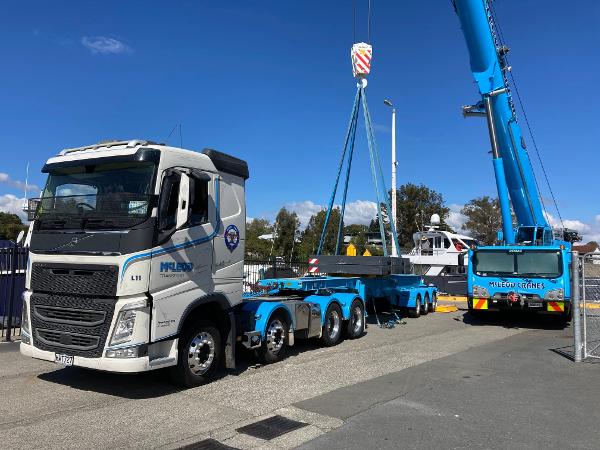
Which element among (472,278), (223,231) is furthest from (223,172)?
(472,278)

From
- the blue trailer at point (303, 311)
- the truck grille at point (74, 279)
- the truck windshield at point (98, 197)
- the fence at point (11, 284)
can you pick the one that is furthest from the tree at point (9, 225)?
the truck grille at point (74, 279)

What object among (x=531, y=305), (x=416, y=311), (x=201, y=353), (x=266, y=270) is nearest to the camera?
(x=201, y=353)

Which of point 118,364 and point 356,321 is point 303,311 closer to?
point 356,321

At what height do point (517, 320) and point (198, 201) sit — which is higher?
point (198, 201)

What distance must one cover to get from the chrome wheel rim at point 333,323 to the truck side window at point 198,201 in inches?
186

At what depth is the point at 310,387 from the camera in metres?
7.15

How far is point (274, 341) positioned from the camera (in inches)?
350

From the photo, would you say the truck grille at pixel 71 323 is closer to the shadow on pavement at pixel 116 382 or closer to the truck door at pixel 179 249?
the truck door at pixel 179 249

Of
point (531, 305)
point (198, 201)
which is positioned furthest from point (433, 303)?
point (198, 201)

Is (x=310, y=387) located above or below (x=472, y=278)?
below

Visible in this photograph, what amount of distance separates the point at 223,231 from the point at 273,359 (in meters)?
2.65

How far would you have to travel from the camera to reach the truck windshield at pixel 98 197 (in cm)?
636

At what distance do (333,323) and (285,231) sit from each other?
50910mm

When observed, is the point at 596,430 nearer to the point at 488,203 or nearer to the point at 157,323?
the point at 157,323
